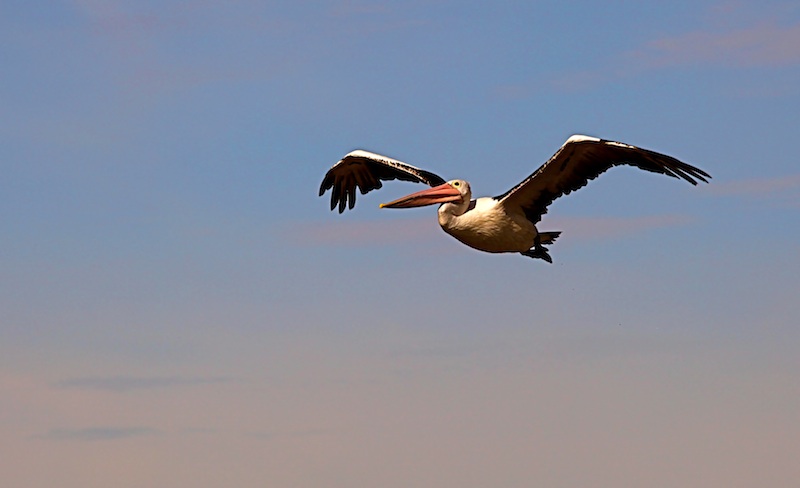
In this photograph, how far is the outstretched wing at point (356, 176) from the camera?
23156 mm

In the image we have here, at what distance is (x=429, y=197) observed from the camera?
64.0 feet

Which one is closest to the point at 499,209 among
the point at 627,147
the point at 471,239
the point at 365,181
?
the point at 471,239

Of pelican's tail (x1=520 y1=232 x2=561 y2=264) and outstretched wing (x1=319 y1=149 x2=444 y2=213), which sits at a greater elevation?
outstretched wing (x1=319 y1=149 x2=444 y2=213)

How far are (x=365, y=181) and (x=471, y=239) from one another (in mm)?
5078

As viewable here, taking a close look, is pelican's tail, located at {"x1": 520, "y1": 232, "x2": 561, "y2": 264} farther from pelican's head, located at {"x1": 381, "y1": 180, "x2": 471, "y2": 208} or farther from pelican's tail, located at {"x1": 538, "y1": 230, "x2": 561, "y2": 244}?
pelican's head, located at {"x1": 381, "y1": 180, "x2": 471, "y2": 208}

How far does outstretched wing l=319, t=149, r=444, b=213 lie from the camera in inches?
912

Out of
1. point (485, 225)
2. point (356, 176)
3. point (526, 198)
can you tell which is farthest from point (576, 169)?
point (356, 176)

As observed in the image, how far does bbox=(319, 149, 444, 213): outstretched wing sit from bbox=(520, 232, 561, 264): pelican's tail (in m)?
3.00

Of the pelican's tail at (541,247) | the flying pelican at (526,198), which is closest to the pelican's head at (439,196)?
the flying pelican at (526,198)

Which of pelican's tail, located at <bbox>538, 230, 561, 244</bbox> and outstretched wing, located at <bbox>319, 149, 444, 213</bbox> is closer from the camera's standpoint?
pelican's tail, located at <bbox>538, 230, 561, 244</bbox>

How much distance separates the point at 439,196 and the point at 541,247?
2.09 meters

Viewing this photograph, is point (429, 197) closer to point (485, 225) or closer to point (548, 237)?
point (485, 225)

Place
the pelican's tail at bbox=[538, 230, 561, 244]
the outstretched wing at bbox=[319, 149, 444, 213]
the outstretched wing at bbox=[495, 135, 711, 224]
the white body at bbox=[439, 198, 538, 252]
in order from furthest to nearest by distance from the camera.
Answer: the outstretched wing at bbox=[319, 149, 444, 213] < the pelican's tail at bbox=[538, 230, 561, 244] < the white body at bbox=[439, 198, 538, 252] < the outstretched wing at bbox=[495, 135, 711, 224]

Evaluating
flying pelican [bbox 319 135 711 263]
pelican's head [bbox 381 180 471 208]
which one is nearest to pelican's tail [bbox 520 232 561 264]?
flying pelican [bbox 319 135 711 263]
